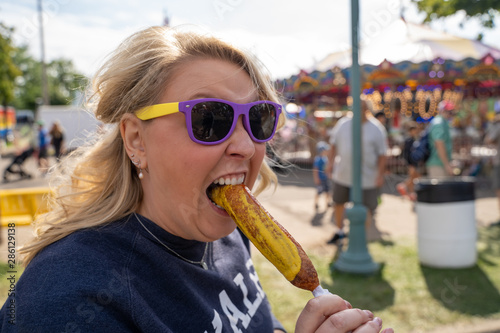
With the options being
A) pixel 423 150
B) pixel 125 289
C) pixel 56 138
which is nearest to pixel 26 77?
pixel 56 138

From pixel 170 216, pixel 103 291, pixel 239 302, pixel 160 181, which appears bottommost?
pixel 239 302

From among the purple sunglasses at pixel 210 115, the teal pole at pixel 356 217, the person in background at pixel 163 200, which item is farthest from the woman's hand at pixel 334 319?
the teal pole at pixel 356 217

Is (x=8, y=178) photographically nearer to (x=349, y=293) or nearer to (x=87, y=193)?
(x=349, y=293)

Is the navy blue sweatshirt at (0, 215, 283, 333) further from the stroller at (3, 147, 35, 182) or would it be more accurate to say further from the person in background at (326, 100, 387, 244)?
the stroller at (3, 147, 35, 182)

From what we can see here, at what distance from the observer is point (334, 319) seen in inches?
44.4

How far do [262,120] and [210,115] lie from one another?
25 cm

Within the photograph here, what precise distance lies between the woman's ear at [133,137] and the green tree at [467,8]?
26.6 feet

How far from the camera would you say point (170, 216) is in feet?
4.61

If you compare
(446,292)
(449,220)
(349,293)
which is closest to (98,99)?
(349,293)

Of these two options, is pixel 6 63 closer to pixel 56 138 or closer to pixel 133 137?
pixel 133 137

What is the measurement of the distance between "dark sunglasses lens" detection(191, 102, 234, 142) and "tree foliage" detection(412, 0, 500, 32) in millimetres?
7938

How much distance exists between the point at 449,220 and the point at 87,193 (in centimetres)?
468

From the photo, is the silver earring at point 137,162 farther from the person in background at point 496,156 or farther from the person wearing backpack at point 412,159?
the person in background at point 496,156

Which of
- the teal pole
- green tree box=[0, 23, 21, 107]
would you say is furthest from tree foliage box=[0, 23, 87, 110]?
the teal pole
